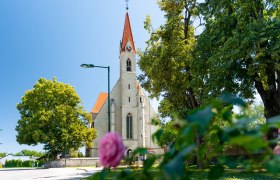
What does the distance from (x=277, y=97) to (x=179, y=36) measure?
33.8ft

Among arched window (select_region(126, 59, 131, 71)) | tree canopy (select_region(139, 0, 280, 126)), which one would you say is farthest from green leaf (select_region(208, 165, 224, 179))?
arched window (select_region(126, 59, 131, 71))

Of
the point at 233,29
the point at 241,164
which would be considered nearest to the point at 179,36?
the point at 233,29

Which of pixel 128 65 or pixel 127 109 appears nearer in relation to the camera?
pixel 127 109

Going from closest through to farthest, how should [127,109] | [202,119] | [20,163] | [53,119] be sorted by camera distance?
[202,119] < [53,119] < [127,109] < [20,163]

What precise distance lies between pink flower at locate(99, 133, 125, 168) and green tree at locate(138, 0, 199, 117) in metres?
25.7

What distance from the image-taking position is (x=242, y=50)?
2092 cm

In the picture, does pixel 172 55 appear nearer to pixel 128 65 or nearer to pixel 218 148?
pixel 218 148

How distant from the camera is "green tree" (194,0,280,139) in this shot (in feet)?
67.3

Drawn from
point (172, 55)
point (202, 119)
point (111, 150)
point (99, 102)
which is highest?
point (99, 102)

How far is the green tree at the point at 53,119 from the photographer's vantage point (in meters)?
51.6

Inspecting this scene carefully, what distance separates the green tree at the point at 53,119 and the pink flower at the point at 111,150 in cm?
5062

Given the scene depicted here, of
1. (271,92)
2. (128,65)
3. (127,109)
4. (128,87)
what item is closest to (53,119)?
(127,109)

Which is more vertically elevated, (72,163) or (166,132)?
(166,132)

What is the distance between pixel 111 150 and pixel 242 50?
66.4ft
